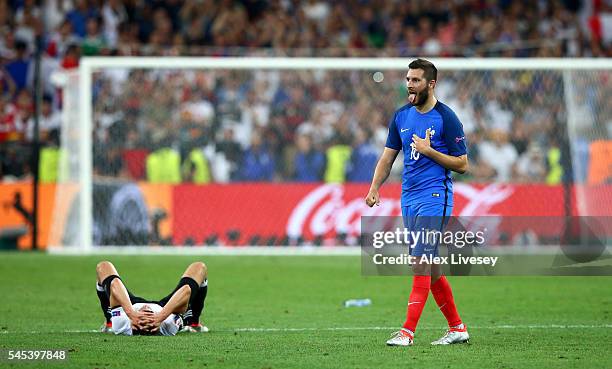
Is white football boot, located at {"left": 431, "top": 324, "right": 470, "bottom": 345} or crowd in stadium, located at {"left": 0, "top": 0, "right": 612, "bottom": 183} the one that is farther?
crowd in stadium, located at {"left": 0, "top": 0, "right": 612, "bottom": 183}

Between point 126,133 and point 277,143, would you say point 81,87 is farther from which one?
point 277,143

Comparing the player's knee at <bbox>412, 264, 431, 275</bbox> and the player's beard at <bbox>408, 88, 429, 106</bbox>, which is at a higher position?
the player's beard at <bbox>408, 88, 429, 106</bbox>

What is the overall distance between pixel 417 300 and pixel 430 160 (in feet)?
3.97

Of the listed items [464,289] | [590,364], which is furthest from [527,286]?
[590,364]

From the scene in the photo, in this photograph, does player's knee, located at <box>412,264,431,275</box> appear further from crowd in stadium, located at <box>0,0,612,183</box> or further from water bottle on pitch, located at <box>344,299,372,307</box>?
crowd in stadium, located at <box>0,0,612,183</box>

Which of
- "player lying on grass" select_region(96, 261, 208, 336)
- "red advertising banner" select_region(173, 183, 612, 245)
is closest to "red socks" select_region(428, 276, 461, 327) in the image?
"player lying on grass" select_region(96, 261, 208, 336)

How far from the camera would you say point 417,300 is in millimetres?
9742

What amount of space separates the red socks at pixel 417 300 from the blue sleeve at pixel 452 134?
1119 millimetres

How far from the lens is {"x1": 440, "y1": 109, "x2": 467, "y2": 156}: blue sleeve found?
32.6ft

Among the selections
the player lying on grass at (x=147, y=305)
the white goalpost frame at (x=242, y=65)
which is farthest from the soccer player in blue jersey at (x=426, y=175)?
the white goalpost frame at (x=242, y=65)

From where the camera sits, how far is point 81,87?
21.5 meters

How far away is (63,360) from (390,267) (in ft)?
33.3

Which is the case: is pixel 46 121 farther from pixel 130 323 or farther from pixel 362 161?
pixel 130 323

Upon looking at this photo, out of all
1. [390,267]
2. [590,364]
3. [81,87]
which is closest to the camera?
[590,364]
